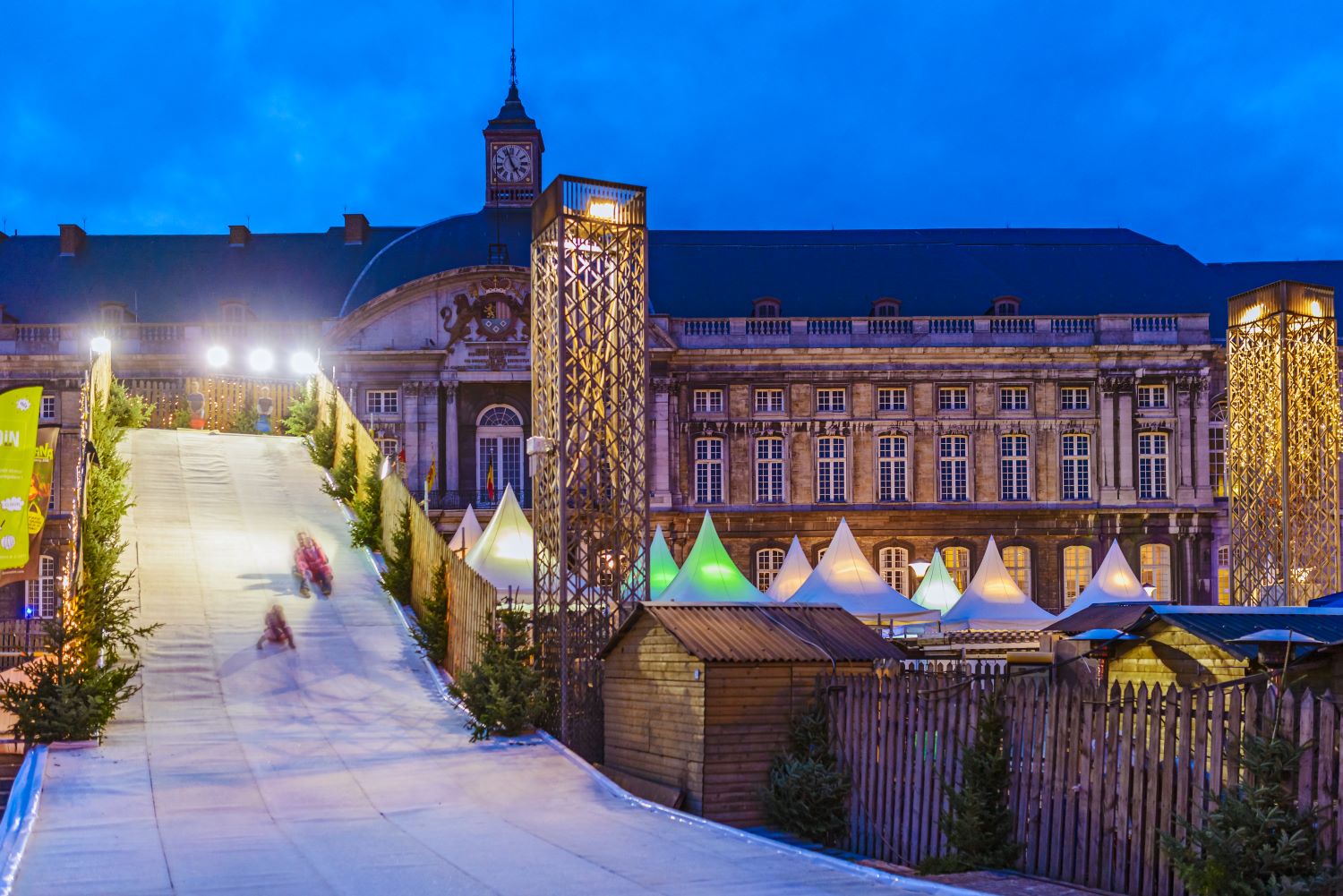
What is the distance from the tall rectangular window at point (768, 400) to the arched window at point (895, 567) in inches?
207

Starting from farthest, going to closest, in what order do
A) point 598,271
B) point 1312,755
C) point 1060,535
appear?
point 1060,535
point 598,271
point 1312,755

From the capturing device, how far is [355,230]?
185 ft

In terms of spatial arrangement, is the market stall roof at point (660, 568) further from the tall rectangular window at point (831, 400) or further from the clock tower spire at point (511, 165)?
the clock tower spire at point (511, 165)

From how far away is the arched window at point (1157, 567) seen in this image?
49.6m

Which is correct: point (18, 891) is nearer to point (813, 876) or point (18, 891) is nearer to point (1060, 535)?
point (813, 876)

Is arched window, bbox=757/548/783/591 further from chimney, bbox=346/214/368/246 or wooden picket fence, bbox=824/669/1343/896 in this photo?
wooden picket fence, bbox=824/669/1343/896

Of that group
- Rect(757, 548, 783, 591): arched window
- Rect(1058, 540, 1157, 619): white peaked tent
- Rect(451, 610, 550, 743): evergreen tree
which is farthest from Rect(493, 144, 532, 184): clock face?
Rect(451, 610, 550, 743): evergreen tree

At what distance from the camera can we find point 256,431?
38.3 m

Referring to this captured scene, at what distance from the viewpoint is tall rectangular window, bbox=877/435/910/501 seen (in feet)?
164

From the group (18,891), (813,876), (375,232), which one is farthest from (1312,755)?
(375,232)

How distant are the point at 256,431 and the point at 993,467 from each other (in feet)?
73.1

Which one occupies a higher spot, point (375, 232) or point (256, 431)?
point (375, 232)

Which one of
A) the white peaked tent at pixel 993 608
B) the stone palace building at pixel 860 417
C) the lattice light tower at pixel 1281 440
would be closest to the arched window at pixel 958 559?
the stone palace building at pixel 860 417

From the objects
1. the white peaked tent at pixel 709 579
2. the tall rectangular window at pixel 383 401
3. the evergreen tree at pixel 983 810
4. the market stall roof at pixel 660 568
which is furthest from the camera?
the tall rectangular window at pixel 383 401
